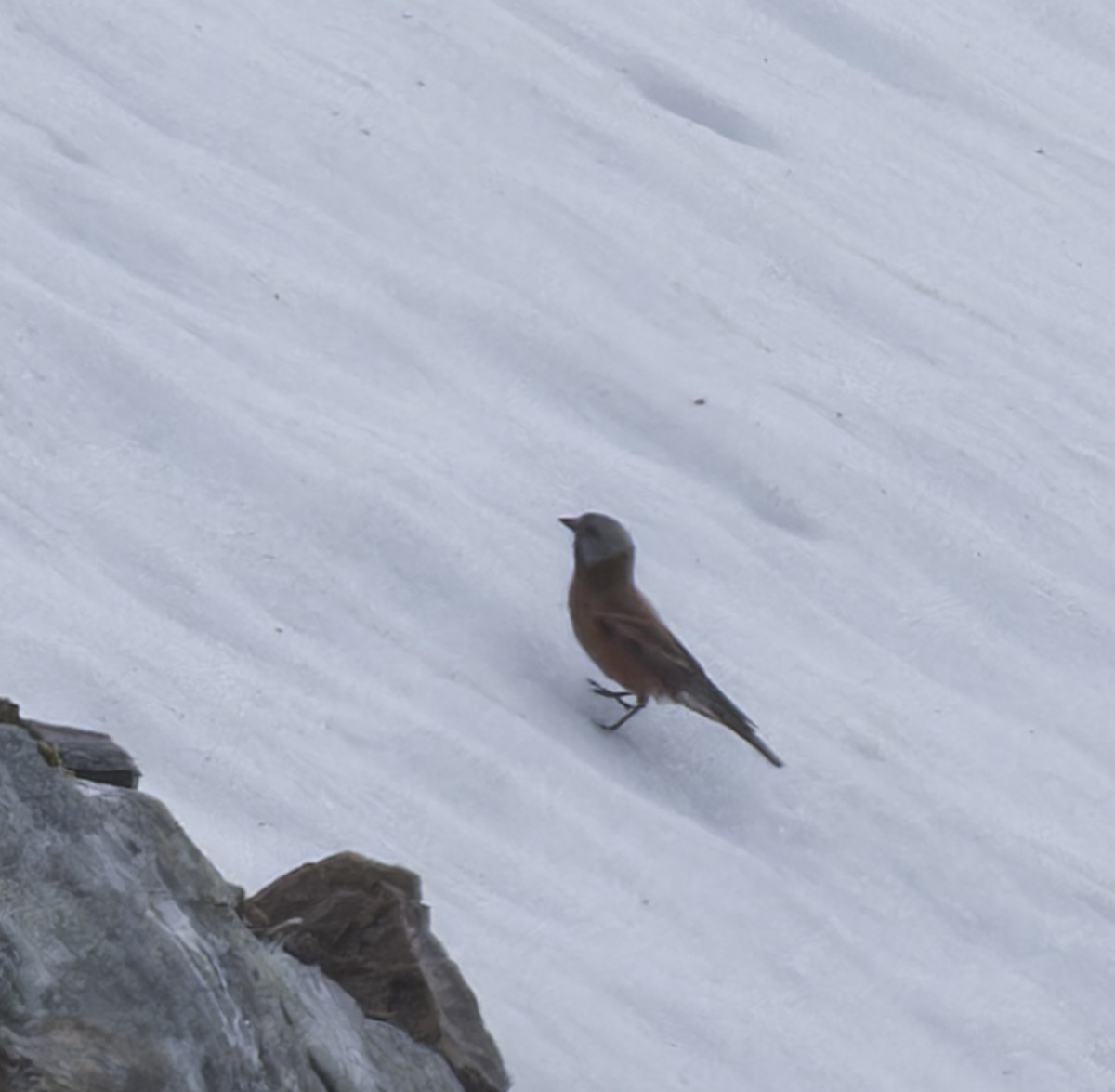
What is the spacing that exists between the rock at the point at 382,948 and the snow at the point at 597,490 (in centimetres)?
39

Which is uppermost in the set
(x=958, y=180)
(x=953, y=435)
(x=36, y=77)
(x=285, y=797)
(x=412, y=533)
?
(x=958, y=180)

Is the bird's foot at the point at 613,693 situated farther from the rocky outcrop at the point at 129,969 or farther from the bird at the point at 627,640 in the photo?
the rocky outcrop at the point at 129,969

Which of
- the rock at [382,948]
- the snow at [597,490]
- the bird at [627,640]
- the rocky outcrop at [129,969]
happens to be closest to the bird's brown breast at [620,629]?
the bird at [627,640]

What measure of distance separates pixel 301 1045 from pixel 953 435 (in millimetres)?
4738

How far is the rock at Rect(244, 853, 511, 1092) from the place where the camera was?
3.85 meters

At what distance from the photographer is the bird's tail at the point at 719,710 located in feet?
18.9

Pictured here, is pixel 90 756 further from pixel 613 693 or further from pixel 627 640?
pixel 613 693

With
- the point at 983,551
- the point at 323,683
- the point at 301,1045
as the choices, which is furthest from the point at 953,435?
the point at 301,1045

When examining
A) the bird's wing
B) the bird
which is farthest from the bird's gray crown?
the bird's wing

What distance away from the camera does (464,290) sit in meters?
7.27

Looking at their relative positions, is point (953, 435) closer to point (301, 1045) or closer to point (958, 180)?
point (958, 180)

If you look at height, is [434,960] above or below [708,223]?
below

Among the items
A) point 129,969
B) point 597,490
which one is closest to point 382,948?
point 129,969

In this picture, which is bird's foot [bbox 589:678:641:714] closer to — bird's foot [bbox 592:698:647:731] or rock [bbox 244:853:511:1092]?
bird's foot [bbox 592:698:647:731]
